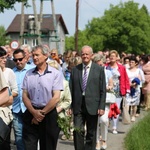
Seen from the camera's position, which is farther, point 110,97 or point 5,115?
point 110,97

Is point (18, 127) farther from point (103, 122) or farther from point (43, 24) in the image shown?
point (43, 24)

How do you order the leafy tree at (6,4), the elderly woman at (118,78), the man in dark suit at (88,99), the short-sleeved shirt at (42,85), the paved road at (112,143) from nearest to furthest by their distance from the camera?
the short-sleeved shirt at (42,85) → the man in dark suit at (88,99) → the paved road at (112,143) → the elderly woman at (118,78) → the leafy tree at (6,4)

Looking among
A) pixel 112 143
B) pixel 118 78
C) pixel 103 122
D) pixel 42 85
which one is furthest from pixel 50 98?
pixel 118 78

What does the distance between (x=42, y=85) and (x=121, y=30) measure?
250 feet

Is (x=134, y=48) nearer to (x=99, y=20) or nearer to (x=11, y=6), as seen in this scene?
(x=99, y=20)

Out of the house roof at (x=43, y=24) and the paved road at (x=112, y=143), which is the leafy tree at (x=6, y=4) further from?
the house roof at (x=43, y=24)

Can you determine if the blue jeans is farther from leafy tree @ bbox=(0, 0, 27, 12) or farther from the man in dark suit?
leafy tree @ bbox=(0, 0, 27, 12)

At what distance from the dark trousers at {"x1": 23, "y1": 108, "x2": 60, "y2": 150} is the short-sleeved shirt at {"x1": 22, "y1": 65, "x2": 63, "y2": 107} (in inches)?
8.9

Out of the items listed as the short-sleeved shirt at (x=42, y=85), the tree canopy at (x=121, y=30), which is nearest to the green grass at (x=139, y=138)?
the short-sleeved shirt at (x=42, y=85)

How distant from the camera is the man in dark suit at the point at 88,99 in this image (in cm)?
824

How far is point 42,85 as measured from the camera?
266 inches

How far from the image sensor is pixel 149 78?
27.8 ft

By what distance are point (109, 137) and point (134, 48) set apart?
73.0m

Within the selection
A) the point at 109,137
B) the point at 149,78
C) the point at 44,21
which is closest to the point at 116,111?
the point at 109,137
